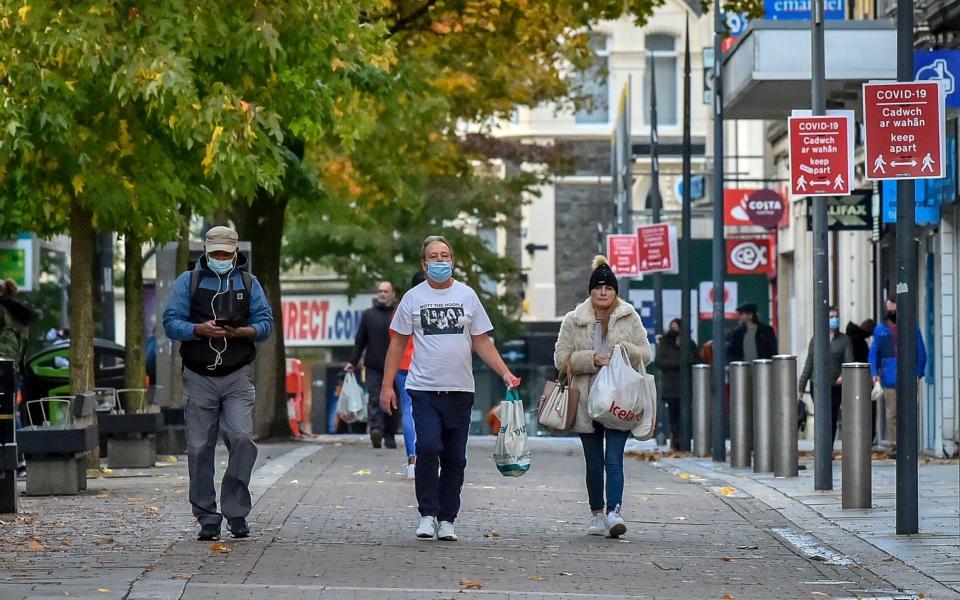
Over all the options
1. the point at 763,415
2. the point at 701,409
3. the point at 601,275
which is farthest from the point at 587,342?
the point at 701,409

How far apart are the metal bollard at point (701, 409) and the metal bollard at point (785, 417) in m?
5.30

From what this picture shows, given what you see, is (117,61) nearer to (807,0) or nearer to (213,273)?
(213,273)

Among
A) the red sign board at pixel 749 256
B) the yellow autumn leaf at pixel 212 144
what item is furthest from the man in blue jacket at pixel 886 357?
the red sign board at pixel 749 256

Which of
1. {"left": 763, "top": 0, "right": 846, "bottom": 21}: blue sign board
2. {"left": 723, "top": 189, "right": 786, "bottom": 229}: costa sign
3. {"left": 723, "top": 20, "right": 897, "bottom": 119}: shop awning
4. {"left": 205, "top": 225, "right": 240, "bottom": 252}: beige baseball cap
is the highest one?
{"left": 763, "top": 0, "right": 846, "bottom": 21}: blue sign board

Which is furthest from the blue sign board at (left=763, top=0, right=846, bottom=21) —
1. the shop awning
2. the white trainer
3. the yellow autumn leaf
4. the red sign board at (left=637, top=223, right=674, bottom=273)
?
the white trainer

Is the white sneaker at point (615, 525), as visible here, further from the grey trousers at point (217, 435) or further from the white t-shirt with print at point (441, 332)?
the grey trousers at point (217, 435)

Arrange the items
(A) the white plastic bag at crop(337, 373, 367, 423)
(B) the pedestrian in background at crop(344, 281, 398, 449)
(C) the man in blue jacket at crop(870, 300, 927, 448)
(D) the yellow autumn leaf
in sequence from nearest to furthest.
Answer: (D) the yellow autumn leaf, (B) the pedestrian in background at crop(344, 281, 398, 449), (C) the man in blue jacket at crop(870, 300, 927, 448), (A) the white plastic bag at crop(337, 373, 367, 423)

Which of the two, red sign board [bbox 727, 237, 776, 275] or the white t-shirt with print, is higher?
red sign board [bbox 727, 237, 776, 275]

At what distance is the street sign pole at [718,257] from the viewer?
22.8 meters

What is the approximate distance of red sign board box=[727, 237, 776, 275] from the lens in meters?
40.8

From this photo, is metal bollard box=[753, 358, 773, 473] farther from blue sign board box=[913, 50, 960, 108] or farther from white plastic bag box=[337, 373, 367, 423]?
white plastic bag box=[337, 373, 367, 423]

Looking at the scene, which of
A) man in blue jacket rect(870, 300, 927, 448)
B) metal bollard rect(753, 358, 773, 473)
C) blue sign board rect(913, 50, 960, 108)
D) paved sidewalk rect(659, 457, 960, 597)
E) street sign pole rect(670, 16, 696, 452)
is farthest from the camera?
street sign pole rect(670, 16, 696, 452)

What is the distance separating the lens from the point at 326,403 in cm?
4831

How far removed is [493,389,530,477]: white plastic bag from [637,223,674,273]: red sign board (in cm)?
1908
